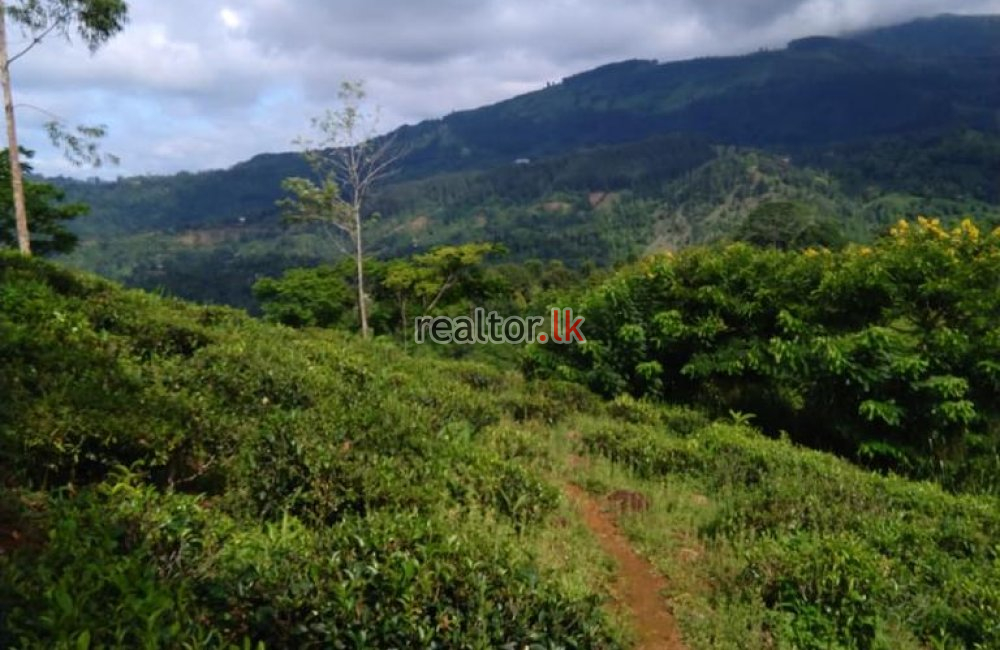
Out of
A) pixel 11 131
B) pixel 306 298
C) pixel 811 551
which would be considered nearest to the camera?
pixel 811 551

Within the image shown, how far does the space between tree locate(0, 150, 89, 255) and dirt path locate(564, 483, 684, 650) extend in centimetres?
3179

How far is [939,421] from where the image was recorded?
847 cm

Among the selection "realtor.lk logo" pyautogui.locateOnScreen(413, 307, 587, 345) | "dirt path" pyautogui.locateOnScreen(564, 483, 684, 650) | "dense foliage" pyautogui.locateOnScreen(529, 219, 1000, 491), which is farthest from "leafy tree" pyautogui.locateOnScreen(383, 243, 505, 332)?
"dirt path" pyautogui.locateOnScreen(564, 483, 684, 650)

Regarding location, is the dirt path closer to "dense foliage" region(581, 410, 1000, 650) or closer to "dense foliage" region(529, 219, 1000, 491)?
"dense foliage" region(581, 410, 1000, 650)

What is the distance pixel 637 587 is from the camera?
15.7 ft

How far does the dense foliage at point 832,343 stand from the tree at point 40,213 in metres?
28.2

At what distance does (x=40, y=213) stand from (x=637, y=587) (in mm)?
35146

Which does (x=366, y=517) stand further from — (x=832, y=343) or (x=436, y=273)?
(x=436, y=273)

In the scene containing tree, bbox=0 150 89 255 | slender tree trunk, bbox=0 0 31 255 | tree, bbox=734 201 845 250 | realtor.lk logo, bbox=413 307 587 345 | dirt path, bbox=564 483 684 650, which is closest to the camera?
dirt path, bbox=564 483 684 650

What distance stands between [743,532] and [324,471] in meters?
3.26

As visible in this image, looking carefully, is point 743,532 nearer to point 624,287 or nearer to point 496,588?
point 496,588

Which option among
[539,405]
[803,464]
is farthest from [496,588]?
[539,405]

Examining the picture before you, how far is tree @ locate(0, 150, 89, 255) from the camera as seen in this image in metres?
29.2

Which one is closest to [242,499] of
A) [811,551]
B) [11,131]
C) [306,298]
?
[811,551]
